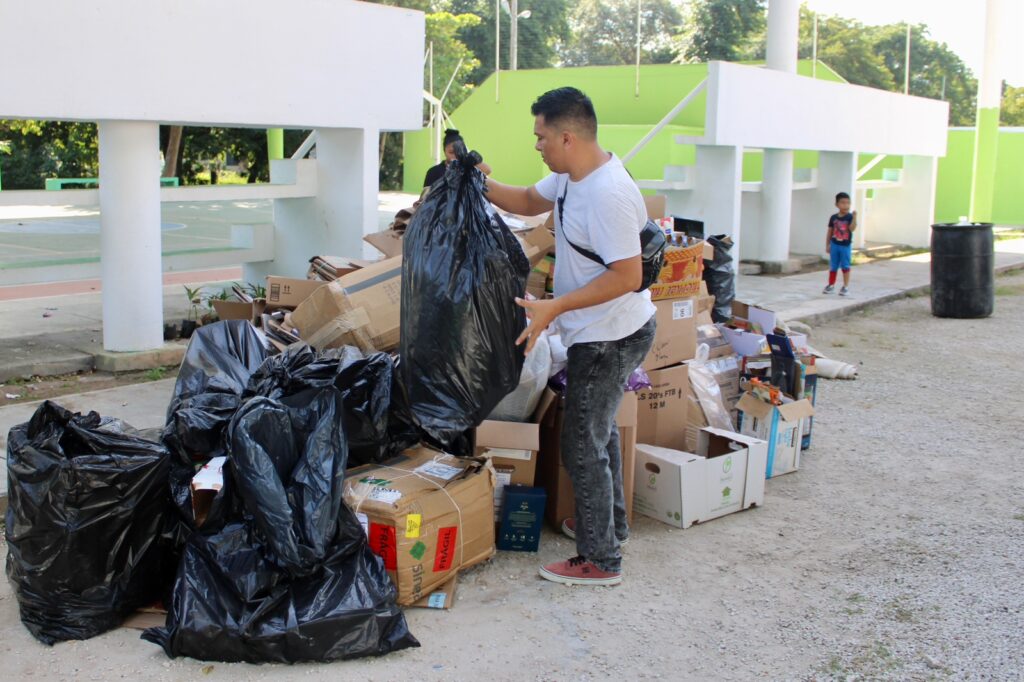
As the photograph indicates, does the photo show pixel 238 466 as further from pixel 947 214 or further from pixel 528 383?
pixel 947 214

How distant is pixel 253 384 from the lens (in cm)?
390

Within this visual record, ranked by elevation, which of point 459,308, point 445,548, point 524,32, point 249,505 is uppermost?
point 524,32

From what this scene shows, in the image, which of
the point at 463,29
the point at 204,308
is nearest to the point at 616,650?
the point at 204,308

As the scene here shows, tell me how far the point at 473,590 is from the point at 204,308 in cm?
473

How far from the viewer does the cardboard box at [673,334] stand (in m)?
4.77

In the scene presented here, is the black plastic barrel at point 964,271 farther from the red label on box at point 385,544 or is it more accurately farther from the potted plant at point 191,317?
the red label on box at point 385,544

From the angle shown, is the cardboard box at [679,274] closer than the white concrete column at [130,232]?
Yes

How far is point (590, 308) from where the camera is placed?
11.9ft

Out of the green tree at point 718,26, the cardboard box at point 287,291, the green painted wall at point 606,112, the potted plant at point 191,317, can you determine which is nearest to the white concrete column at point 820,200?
the green painted wall at point 606,112

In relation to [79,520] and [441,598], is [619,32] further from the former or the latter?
[79,520]

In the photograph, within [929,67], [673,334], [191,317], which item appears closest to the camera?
[673,334]

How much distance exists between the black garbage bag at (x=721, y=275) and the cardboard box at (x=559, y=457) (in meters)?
2.58

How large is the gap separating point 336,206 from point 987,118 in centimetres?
1542

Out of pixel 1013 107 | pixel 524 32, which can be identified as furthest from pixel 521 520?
pixel 1013 107
